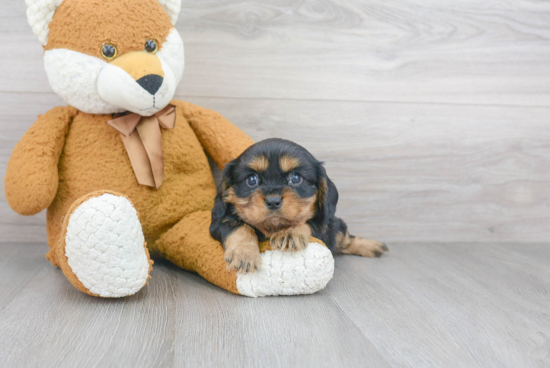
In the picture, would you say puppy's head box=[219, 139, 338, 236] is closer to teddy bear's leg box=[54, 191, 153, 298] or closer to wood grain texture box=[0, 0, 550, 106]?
teddy bear's leg box=[54, 191, 153, 298]

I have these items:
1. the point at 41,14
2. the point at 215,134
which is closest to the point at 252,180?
the point at 215,134

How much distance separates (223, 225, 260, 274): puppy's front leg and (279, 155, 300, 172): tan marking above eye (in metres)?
0.26

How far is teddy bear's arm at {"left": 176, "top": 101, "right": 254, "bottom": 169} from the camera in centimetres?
184

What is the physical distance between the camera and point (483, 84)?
226cm

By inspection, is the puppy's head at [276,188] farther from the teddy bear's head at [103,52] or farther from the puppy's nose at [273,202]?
the teddy bear's head at [103,52]

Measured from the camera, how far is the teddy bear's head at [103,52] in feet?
4.85

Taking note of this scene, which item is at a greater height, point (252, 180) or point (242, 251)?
point (252, 180)

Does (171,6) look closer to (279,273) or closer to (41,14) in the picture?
(41,14)

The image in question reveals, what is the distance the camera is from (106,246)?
1247mm

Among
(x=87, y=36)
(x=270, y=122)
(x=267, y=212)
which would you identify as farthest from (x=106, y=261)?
(x=270, y=122)

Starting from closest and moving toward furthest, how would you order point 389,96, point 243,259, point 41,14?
point 243,259 < point 41,14 < point 389,96

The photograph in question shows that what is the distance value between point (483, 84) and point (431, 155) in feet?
1.49

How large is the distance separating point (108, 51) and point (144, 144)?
13.6 inches

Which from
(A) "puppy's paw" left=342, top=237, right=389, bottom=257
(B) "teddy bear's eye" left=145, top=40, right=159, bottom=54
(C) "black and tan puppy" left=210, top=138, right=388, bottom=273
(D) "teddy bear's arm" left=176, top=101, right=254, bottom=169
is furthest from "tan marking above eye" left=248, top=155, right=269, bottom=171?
(A) "puppy's paw" left=342, top=237, right=389, bottom=257
